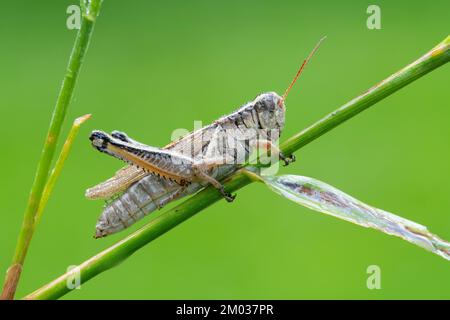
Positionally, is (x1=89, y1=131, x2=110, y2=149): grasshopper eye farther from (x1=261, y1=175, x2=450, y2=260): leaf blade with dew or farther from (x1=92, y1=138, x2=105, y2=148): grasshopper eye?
(x1=261, y1=175, x2=450, y2=260): leaf blade with dew

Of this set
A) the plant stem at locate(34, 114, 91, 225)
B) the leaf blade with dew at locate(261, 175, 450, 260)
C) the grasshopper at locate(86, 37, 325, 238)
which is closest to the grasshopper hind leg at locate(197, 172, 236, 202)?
the grasshopper at locate(86, 37, 325, 238)

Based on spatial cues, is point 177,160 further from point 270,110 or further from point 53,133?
point 53,133

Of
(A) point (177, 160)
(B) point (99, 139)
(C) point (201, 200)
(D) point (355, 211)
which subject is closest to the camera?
(D) point (355, 211)

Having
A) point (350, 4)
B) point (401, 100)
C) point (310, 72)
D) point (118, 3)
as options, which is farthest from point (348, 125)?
point (118, 3)

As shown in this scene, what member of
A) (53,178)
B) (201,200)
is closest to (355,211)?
(201,200)

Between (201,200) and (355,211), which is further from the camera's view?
(201,200)
